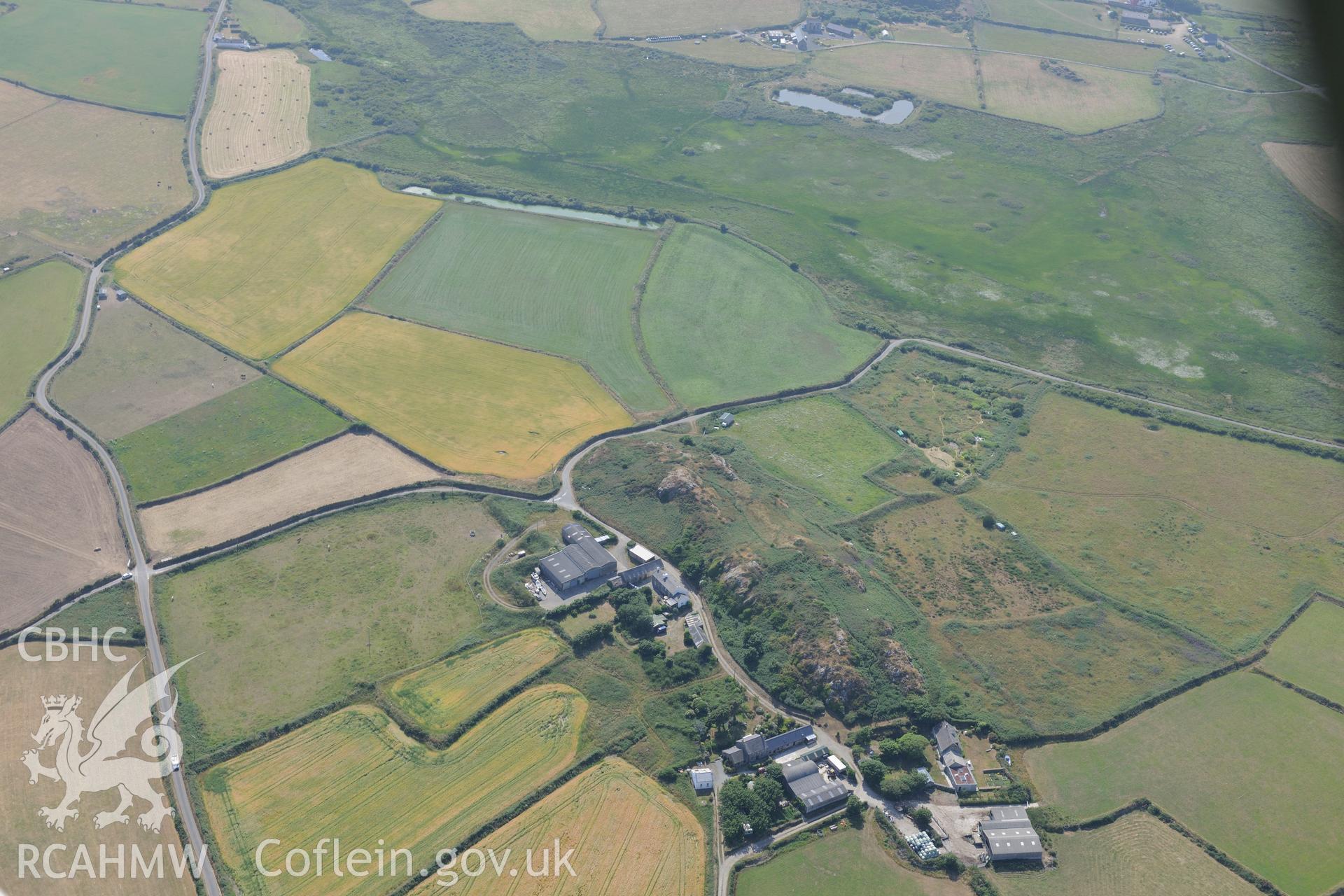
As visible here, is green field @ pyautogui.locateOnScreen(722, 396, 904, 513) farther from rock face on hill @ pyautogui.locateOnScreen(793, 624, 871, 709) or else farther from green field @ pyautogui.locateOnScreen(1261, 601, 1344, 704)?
green field @ pyautogui.locateOnScreen(1261, 601, 1344, 704)

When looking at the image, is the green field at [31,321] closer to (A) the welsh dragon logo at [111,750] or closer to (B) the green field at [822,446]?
(A) the welsh dragon logo at [111,750]

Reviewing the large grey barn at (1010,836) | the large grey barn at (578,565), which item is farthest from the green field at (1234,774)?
the large grey barn at (578,565)

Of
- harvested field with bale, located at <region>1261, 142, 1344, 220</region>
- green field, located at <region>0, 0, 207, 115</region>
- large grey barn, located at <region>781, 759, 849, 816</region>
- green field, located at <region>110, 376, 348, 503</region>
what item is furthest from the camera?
green field, located at <region>0, 0, 207, 115</region>

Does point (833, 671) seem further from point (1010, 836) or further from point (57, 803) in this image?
point (57, 803)

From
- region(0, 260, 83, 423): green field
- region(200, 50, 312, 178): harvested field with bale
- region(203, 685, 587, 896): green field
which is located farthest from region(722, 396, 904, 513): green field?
region(200, 50, 312, 178): harvested field with bale

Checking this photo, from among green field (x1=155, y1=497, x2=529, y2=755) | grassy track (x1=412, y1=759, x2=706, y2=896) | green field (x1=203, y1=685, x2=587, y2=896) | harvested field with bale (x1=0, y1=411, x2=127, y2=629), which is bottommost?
grassy track (x1=412, y1=759, x2=706, y2=896)

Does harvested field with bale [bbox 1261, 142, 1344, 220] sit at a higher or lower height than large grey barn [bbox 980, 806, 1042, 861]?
higher
